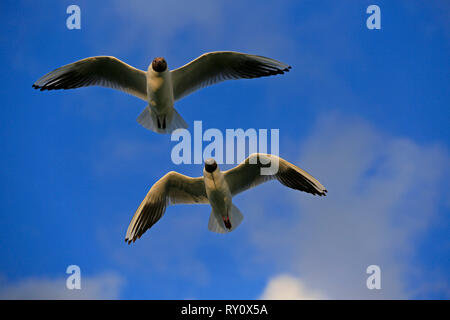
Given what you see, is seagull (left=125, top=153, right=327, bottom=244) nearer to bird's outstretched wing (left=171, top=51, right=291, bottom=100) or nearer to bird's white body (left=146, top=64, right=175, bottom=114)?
bird's white body (left=146, top=64, right=175, bottom=114)

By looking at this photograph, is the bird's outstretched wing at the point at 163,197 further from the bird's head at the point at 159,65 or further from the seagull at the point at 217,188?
the bird's head at the point at 159,65

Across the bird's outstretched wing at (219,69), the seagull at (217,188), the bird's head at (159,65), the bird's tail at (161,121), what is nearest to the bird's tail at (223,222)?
the seagull at (217,188)

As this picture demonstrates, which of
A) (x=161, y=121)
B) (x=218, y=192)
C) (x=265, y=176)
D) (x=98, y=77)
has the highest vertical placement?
(x=98, y=77)

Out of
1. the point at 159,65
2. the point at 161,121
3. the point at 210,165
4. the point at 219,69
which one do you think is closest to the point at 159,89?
the point at 159,65

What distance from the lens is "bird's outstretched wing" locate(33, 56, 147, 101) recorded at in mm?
6672

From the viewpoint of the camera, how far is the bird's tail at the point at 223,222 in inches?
252

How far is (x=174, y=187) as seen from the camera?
652 cm

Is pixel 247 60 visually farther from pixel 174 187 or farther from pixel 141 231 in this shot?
pixel 141 231

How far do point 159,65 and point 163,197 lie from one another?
1.75 meters

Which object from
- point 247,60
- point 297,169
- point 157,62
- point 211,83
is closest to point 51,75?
point 157,62

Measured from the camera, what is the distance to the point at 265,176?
253 inches

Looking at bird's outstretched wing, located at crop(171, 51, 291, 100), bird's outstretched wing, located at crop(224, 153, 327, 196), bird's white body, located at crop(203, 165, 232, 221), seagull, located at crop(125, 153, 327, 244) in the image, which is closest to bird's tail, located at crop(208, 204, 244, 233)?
seagull, located at crop(125, 153, 327, 244)

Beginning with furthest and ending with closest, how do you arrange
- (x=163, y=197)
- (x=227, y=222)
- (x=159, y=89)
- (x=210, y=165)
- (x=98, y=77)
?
1. (x=98, y=77)
2. (x=163, y=197)
3. (x=159, y=89)
4. (x=227, y=222)
5. (x=210, y=165)

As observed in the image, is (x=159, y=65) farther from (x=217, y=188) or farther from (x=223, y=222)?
(x=223, y=222)
